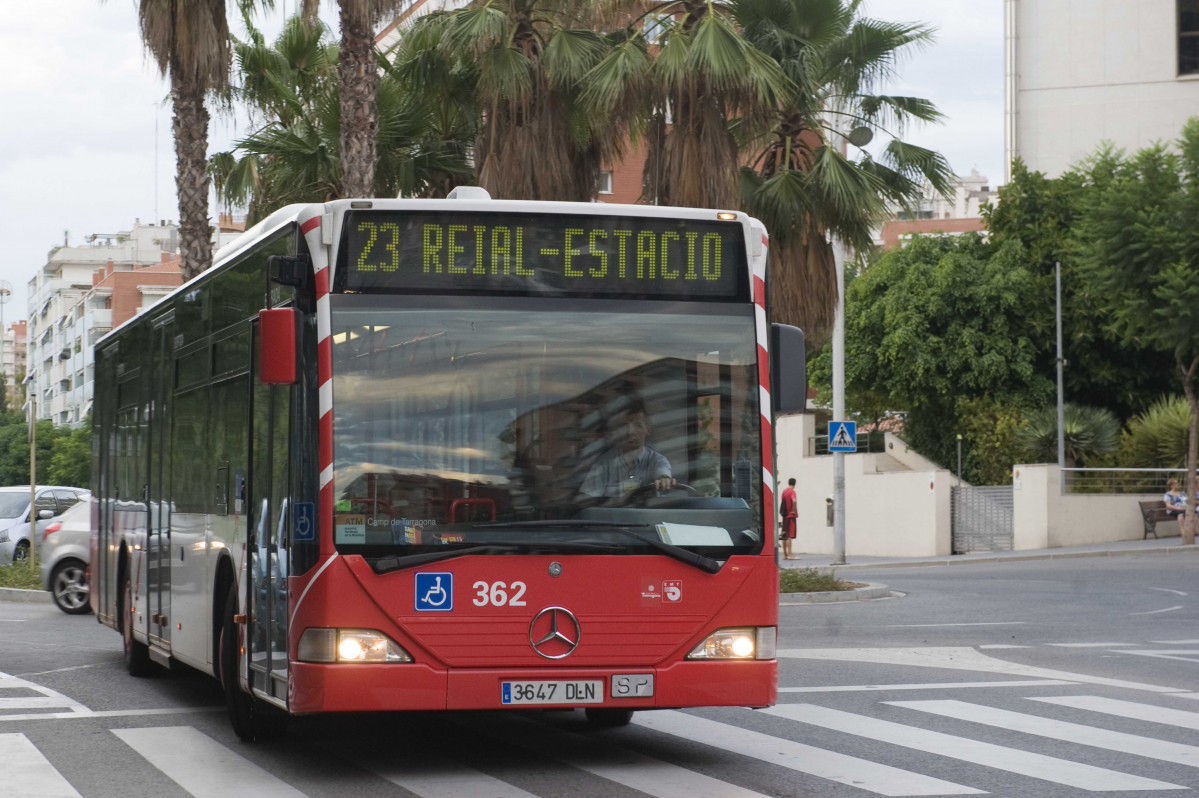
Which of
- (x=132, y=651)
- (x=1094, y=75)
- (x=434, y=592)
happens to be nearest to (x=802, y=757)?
(x=434, y=592)

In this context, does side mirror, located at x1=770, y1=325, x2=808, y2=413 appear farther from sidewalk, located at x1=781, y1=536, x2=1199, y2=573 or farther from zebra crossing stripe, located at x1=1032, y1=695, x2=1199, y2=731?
sidewalk, located at x1=781, y1=536, x2=1199, y2=573

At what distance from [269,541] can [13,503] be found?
23995 millimetres

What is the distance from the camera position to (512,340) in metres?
8.23

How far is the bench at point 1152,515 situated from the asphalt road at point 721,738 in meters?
25.2

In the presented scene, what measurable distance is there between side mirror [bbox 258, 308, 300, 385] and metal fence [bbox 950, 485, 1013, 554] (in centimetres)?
3464

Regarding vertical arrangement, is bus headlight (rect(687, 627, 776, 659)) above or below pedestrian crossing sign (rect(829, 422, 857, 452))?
below

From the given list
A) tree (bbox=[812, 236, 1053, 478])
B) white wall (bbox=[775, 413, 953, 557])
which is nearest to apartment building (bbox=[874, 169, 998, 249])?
tree (bbox=[812, 236, 1053, 478])

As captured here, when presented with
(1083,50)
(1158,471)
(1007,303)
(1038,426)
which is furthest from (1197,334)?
(1083,50)

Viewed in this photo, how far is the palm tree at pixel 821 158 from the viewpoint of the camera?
2316 cm

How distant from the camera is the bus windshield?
8.00m

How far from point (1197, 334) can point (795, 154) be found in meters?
17.7

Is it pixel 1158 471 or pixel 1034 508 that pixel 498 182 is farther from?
pixel 1158 471

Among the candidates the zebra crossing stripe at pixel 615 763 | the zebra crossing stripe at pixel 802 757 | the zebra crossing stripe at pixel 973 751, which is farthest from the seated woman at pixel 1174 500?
the zebra crossing stripe at pixel 615 763

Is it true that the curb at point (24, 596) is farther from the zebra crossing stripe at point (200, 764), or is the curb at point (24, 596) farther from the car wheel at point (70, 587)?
the zebra crossing stripe at point (200, 764)
